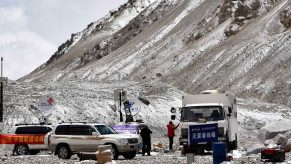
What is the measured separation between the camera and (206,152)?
33.1 meters

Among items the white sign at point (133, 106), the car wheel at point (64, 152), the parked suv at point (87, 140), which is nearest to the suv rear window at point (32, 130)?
the parked suv at point (87, 140)

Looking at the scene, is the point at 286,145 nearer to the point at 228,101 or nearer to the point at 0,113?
the point at 228,101

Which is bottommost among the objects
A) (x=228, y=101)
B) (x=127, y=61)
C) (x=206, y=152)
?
(x=206, y=152)

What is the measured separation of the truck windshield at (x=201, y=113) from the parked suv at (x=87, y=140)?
9.01ft

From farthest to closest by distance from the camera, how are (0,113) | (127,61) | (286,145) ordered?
(127,61) < (0,113) < (286,145)

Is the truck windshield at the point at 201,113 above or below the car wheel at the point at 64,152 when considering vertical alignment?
above

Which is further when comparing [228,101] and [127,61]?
[127,61]

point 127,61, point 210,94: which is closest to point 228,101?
point 210,94

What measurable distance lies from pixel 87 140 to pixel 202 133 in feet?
20.0

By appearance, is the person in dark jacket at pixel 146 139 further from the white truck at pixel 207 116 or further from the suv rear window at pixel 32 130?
the suv rear window at pixel 32 130

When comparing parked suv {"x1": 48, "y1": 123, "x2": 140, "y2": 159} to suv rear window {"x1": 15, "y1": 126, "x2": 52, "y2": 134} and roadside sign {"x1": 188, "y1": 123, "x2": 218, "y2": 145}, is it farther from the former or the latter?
suv rear window {"x1": 15, "y1": 126, "x2": 52, "y2": 134}

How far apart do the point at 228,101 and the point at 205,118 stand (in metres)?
3.10

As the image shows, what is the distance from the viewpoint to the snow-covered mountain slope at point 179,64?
193 ft

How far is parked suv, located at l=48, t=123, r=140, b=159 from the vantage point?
29594mm
